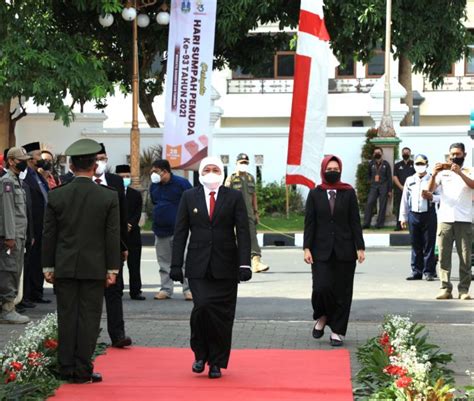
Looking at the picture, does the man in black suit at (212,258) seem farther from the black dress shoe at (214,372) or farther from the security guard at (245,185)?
the security guard at (245,185)

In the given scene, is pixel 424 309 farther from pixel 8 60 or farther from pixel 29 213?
pixel 8 60

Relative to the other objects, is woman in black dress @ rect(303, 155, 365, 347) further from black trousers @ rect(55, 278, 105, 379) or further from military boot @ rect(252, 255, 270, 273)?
military boot @ rect(252, 255, 270, 273)

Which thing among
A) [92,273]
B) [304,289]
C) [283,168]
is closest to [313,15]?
[304,289]

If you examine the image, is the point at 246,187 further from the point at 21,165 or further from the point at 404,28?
the point at 404,28

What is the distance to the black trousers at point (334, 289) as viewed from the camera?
1140cm

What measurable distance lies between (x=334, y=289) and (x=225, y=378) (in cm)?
227

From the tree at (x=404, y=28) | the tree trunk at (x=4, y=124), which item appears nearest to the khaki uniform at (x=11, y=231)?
the tree at (x=404, y=28)

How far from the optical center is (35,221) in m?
14.5

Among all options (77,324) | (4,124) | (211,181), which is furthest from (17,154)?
(4,124)

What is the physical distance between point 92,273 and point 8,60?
16070 millimetres

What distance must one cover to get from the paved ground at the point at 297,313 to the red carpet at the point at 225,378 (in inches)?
17.7

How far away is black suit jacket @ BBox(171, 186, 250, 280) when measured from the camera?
9602 millimetres

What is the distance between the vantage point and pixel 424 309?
14.0 meters

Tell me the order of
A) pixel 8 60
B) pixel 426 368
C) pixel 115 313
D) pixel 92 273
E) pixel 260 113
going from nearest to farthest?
pixel 426 368 → pixel 92 273 → pixel 115 313 → pixel 8 60 → pixel 260 113
